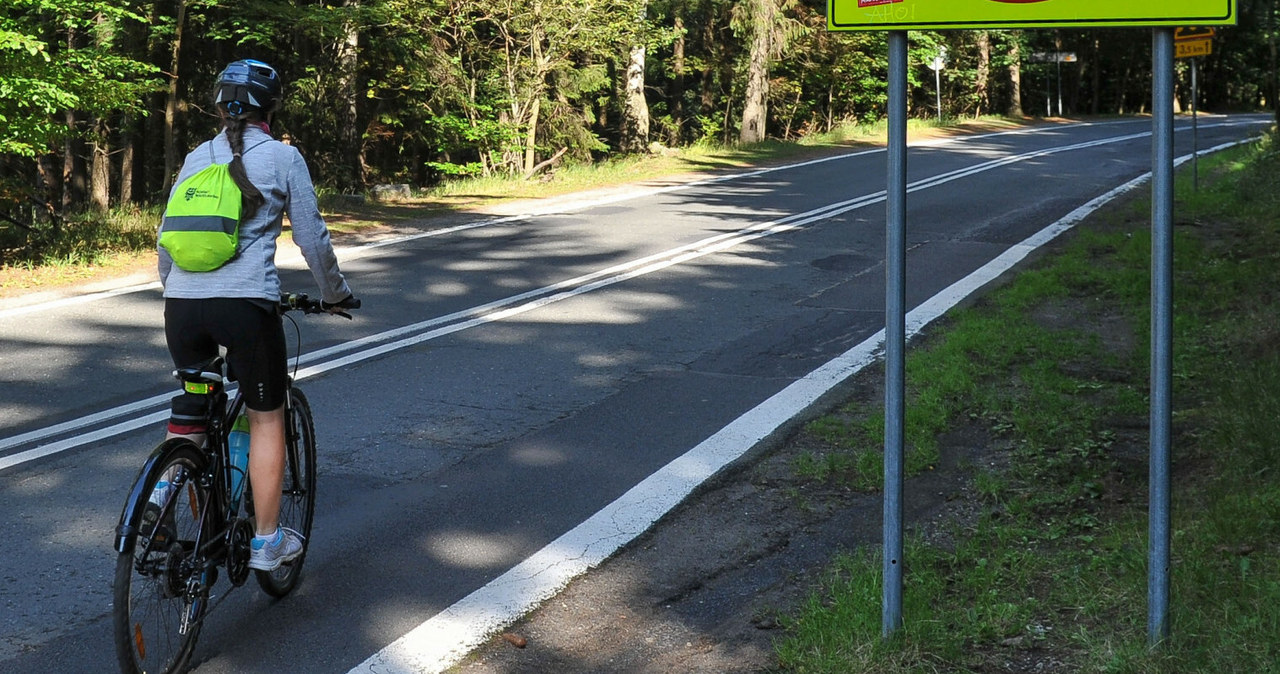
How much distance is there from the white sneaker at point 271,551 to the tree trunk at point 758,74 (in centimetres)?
3043

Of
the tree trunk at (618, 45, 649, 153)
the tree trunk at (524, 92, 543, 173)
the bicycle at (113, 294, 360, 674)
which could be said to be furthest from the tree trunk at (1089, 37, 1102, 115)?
the bicycle at (113, 294, 360, 674)

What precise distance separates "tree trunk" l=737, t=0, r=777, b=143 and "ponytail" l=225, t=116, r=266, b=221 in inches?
1203

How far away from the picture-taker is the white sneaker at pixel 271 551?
4.41 meters

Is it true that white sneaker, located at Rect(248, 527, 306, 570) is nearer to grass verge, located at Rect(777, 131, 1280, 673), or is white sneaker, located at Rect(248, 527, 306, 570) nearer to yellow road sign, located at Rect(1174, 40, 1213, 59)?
grass verge, located at Rect(777, 131, 1280, 673)

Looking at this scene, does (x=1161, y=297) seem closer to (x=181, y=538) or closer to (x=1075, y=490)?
(x=1075, y=490)

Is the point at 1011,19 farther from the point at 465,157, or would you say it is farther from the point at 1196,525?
the point at 465,157

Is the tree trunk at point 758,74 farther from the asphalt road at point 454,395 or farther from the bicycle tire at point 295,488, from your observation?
the bicycle tire at point 295,488

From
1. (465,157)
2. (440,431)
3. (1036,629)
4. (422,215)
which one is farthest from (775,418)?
(465,157)

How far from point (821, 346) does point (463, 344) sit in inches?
101

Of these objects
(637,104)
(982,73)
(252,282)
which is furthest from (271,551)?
(982,73)

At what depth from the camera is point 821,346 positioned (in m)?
9.22

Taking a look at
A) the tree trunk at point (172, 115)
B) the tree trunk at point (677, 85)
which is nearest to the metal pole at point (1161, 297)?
the tree trunk at point (172, 115)

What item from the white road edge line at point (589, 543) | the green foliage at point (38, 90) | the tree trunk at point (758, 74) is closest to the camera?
the white road edge line at point (589, 543)

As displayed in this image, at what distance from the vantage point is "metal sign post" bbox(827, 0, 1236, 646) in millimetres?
3536
